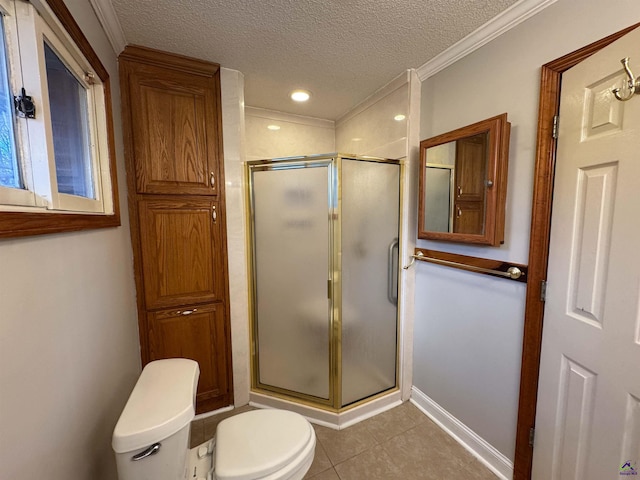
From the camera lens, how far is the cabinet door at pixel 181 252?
161 cm

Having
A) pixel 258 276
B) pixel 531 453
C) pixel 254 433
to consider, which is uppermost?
pixel 258 276

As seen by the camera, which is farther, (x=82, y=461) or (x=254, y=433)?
(x=254, y=433)

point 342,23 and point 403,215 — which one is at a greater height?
point 342,23

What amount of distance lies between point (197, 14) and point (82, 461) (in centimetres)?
179

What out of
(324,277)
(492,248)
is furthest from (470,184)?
(324,277)

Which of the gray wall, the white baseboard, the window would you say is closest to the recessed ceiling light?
the gray wall

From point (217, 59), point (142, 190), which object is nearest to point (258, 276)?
point (142, 190)

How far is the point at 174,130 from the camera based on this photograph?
162cm

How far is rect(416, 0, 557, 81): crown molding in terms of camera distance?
1.18 m

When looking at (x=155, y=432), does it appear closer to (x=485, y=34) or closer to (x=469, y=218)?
(x=469, y=218)

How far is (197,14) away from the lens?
1.25 meters

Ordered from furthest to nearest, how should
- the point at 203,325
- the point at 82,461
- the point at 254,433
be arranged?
the point at 203,325 → the point at 254,433 → the point at 82,461

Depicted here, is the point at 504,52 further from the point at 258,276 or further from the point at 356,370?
the point at 356,370

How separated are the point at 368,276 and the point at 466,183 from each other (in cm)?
82
